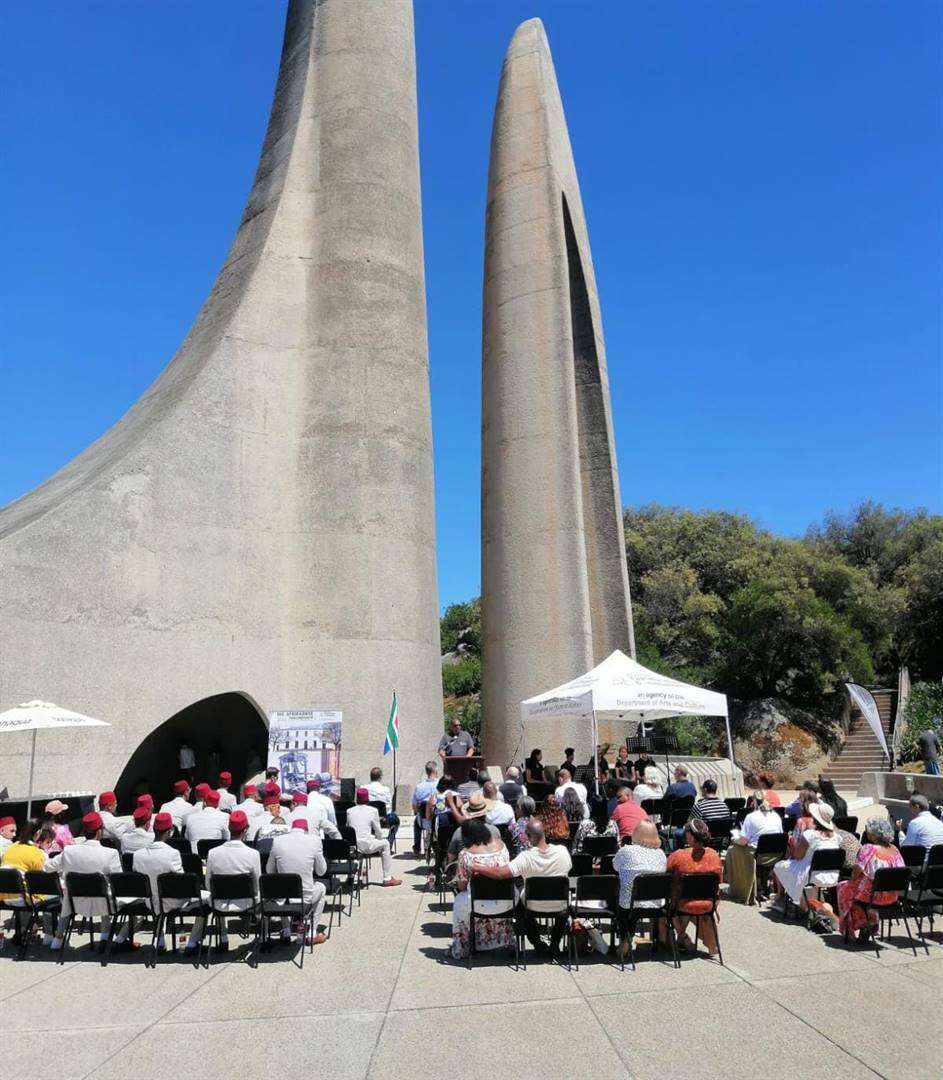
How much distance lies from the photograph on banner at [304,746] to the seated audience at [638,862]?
7974mm

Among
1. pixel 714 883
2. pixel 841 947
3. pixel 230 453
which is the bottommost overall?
pixel 841 947

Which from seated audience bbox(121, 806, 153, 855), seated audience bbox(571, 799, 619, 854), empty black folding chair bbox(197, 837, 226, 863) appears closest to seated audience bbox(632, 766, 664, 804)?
seated audience bbox(571, 799, 619, 854)

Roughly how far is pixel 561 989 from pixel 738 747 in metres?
25.2

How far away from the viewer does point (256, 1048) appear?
533cm

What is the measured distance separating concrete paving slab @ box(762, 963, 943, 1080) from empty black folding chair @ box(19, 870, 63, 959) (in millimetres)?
5920

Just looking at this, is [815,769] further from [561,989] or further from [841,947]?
[561,989]

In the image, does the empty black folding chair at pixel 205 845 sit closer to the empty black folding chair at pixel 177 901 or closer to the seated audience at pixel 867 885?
the empty black folding chair at pixel 177 901

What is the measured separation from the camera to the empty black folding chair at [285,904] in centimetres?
719

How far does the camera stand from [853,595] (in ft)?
121

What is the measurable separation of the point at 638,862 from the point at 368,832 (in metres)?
4.04

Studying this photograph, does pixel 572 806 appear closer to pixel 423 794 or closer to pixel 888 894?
pixel 423 794

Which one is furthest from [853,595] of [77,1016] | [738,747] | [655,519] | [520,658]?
[77,1016]

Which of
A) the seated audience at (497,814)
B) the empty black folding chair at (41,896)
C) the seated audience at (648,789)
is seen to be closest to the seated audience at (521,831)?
the seated audience at (497,814)

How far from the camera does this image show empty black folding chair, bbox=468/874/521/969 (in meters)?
7.10
